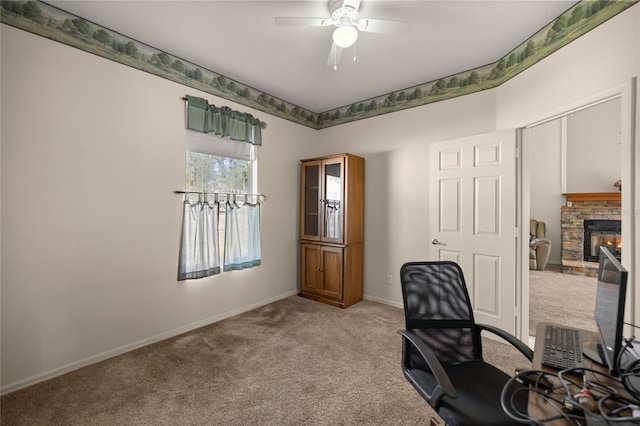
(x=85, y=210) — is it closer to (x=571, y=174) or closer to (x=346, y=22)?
(x=346, y=22)

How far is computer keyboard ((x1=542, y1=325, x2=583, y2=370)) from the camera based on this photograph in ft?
3.53

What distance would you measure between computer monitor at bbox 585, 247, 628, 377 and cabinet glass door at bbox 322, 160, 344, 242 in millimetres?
2731

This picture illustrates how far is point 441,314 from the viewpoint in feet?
5.20

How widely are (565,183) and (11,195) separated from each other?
846 centimetres

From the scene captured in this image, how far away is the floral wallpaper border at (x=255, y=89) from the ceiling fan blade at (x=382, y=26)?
120 cm

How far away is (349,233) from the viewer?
3.65m

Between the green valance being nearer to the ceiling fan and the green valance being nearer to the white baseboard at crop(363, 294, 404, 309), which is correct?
the ceiling fan

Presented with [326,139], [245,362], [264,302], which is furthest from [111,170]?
[326,139]

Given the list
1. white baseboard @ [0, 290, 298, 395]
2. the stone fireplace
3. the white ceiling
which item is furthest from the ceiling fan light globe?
the stone fireplace

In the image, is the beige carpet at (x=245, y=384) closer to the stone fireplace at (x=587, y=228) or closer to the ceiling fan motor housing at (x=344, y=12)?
the ceiling fan motor housing at (x=344, y=12)

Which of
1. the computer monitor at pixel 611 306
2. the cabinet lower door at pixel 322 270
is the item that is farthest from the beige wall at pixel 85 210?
the computer monitor at pixel 611 306

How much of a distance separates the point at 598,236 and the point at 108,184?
8.10m

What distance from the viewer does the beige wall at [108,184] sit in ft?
6.40

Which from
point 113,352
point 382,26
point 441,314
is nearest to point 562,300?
point 441,314
